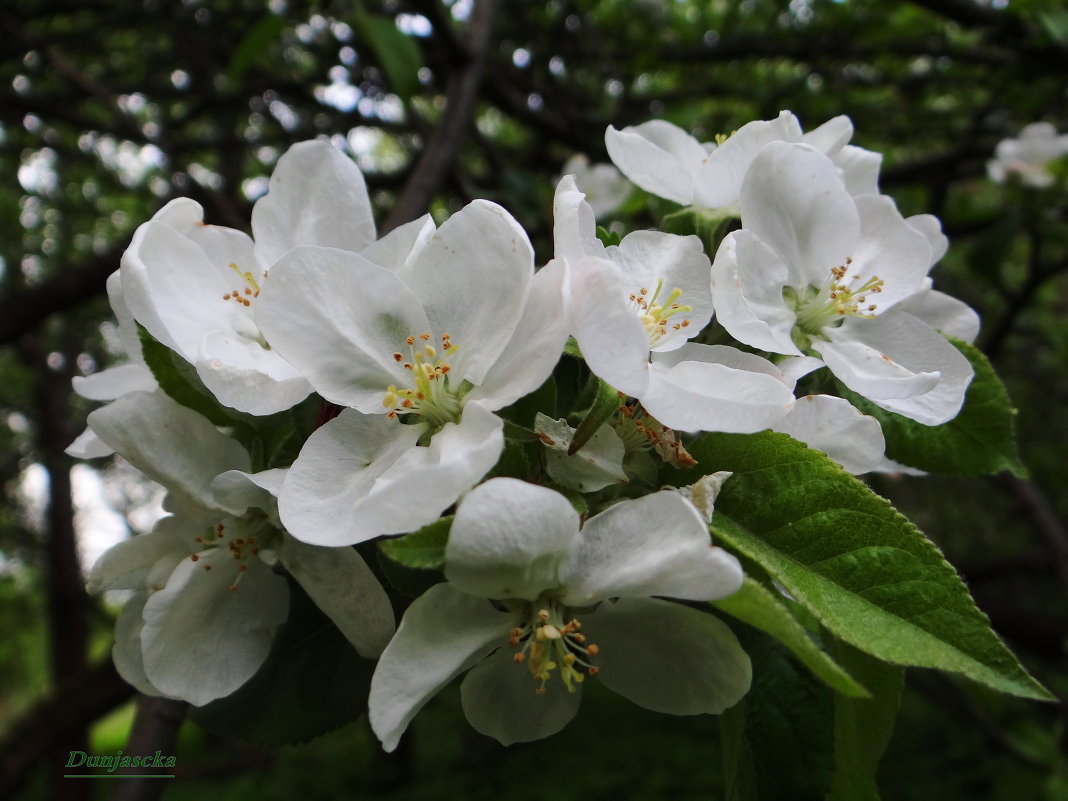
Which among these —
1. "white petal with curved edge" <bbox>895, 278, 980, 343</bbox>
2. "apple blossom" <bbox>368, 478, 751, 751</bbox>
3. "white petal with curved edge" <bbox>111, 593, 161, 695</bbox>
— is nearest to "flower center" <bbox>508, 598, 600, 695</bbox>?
"apple blossom" <bbox>368, 478, 751, 751</bbox>

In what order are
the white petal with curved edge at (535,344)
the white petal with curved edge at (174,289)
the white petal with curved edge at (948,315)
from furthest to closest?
the white petal with curved edge at (948,315)
the white petal with curved edge at (174,289)
the white petal with curved edge at (535,344)

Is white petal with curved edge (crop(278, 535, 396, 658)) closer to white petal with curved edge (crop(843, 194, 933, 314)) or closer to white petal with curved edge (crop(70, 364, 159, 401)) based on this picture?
white petal with curved edge (crop(70, 364, 159, 401))

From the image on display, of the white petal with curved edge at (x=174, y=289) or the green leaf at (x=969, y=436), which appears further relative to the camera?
the green leaf at (x=969, y=436)

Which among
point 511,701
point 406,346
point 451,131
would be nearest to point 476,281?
point 406,346

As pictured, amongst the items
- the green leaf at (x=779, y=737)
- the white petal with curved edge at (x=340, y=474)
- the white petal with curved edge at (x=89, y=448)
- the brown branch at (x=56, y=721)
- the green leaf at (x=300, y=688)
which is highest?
the white petal with curved edge at (x=340, y=474)

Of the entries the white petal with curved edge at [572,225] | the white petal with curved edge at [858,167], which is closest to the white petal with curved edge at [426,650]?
the white petal with curved edge at [572,225]

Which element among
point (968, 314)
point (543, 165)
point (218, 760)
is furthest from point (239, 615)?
point (218, 760)

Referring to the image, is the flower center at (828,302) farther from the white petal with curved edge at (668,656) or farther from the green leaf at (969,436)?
the white petal with curved edge at (668,656)
